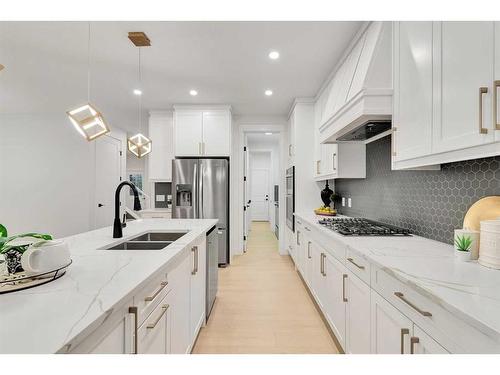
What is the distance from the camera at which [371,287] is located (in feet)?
4.40

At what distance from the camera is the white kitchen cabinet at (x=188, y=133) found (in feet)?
13.8

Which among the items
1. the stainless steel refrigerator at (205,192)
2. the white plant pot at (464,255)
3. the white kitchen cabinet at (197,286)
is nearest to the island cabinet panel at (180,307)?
the white kitchen cabinet at (197,286)

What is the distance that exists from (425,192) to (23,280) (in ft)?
7.44

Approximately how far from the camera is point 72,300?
757 mm

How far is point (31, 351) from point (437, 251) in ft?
5.72

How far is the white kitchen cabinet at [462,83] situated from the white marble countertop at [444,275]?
543 mm

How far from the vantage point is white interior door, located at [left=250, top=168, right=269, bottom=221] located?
9414mm

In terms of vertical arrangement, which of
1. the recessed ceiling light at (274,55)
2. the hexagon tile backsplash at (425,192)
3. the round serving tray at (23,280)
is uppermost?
the recessed ceiling light at (274,55)

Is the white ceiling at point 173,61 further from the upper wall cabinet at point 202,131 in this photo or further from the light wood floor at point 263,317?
the light wood floor at point 263,317

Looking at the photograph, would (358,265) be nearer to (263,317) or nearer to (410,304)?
(410,304)

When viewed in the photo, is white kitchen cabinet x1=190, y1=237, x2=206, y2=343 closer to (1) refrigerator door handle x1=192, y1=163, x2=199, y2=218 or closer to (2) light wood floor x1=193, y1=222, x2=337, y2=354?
(2) light wood floor x1=193, y1=222, x2=337, y2=354

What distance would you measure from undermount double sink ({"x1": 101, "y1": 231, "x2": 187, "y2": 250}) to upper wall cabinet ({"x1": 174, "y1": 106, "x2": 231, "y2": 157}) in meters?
2.25

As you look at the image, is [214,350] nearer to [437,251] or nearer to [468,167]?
[437,251]

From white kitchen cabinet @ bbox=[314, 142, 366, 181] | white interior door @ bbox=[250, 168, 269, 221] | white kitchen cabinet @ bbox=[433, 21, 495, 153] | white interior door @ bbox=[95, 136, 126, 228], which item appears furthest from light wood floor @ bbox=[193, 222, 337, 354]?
white interior door @ bbox=[250, 168, 269, 221]
